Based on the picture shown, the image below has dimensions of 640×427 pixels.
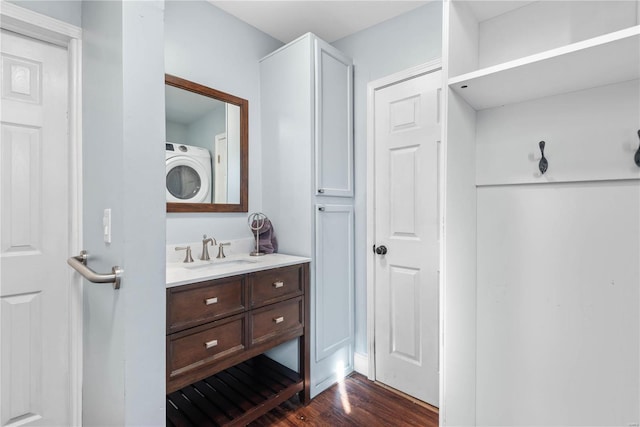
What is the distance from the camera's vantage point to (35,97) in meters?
1.41

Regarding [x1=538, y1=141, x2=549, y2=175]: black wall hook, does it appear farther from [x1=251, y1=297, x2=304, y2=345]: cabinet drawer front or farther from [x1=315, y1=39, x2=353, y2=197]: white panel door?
[x1=251, y1=297, x2=304, y2=345]: cabinet drawer front

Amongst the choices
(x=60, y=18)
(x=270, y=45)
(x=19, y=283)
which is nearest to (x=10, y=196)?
(x=19, y=283)

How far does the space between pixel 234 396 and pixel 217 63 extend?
2052 mm

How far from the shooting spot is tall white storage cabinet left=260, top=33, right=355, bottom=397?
1929mm

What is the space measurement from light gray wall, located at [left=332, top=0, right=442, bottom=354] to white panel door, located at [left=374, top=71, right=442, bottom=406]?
0.12 m

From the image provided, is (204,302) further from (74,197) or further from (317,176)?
(317,176)

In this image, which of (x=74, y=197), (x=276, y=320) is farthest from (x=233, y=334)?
(x=74, y=197)

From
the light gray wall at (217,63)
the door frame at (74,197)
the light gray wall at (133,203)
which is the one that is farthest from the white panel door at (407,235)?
the door frame at (74,197)

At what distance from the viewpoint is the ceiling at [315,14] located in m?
1.93

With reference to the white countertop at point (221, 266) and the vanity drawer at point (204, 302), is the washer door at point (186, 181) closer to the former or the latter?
the white countertop at point (221, 266)

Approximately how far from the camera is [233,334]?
4.90ft

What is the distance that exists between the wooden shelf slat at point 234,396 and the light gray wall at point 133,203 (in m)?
0.51

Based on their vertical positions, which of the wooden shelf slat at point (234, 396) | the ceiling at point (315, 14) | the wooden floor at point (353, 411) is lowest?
the wooden floor at point (353, 411)

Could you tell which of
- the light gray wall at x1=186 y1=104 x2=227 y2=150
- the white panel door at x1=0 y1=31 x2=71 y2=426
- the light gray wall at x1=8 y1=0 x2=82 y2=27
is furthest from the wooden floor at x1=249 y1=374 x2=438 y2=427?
the light gray wall at x1=8 y1=0 x2=82 y2=27
